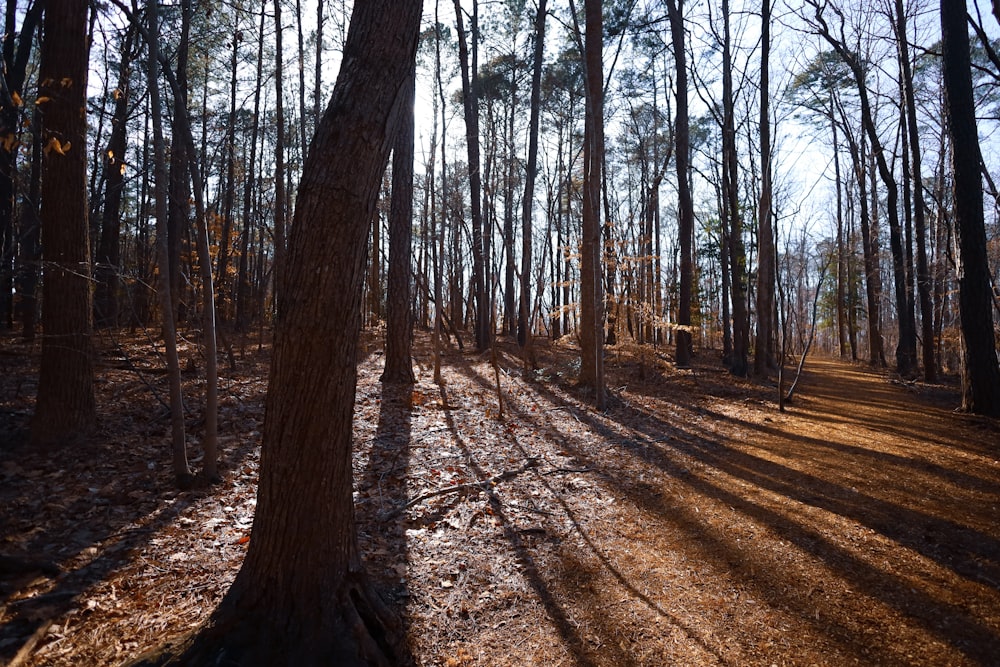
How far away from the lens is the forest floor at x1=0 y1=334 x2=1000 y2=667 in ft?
9.39

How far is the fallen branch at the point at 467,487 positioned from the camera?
4.63 metres

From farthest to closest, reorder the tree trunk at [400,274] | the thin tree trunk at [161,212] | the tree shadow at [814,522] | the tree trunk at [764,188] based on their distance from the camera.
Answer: the tree trunk at [764,188]
the tree trunk at [400,274]
the thin tree trunk at [161,212]
the tree shadow at [814,522]

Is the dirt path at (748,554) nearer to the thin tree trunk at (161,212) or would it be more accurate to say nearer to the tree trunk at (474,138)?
the thin tree trunk at (161,212)

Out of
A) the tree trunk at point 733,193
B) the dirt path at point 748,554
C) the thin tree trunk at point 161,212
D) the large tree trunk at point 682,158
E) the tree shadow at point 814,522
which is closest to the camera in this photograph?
the dirt path at point 748,554

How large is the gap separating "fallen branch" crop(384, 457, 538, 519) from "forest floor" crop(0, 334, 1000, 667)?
0.08ft

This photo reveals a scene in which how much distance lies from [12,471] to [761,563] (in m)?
6.30

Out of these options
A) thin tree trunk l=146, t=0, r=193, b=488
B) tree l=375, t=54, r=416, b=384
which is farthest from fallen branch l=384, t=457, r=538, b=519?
tree l=375, t=54, r=416, b=384

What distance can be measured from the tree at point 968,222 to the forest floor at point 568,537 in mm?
673

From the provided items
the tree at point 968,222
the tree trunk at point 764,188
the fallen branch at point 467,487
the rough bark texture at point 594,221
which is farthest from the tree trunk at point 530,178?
the tree at point 968,222

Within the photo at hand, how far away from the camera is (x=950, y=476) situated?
4.99 m

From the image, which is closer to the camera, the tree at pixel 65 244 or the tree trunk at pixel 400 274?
the tree at pixel 65 244

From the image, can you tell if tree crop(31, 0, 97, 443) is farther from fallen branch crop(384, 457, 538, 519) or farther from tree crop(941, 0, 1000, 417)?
tree crop(941, 0, 1000, 417)

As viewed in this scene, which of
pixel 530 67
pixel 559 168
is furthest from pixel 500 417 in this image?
pixel 559 168

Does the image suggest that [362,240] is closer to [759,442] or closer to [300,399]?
[300,399]
